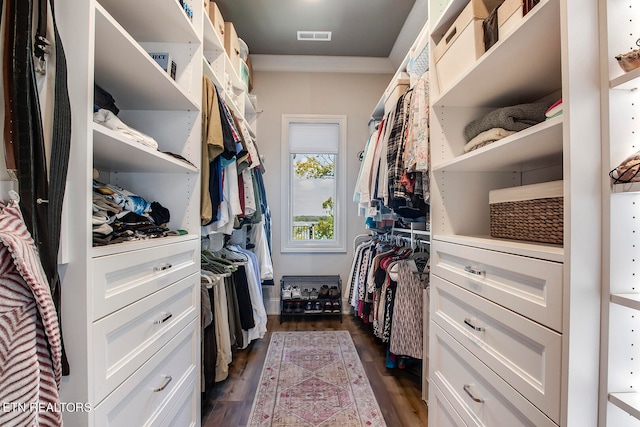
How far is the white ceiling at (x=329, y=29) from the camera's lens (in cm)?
242

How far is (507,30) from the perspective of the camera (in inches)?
36.0

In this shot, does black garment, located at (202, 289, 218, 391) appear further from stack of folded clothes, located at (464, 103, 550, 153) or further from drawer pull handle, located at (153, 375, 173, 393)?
stack of folded clothes, located at (464, 103, 550, 153)

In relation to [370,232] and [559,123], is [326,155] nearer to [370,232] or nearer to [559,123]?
[370,232]

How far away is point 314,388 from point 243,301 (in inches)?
29.1

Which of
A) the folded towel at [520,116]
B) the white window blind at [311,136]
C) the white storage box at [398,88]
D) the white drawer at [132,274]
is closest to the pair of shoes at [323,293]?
the white window blind at [311,136]

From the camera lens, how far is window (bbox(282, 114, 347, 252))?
3.32 m

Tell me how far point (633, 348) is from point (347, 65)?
3.27 meters

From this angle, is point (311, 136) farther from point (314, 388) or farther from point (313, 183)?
point (314, 388)

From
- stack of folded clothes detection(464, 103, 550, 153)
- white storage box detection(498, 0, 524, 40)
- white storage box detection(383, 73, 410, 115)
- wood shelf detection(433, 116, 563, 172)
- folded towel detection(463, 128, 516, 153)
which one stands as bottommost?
wood shelf detection(433, 116, 563, 172)

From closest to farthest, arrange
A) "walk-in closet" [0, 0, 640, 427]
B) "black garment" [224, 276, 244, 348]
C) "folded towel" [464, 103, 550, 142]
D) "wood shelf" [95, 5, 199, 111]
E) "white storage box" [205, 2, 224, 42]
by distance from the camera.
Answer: "walk-in closet" [0, 0, 640, 427], "wood shelf" [95, 5, 199, 111], "folded towel" [464, 103, 550, 142], "white storage box" [205, 2, 224, 42], "black garment" [224, 276, 244, 348]

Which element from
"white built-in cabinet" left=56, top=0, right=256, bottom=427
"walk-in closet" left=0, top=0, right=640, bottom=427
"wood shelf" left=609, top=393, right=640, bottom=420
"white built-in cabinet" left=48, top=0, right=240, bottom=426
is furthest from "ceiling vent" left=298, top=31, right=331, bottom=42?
"wood shelf" left=609, top=393, right=640, bottom=420

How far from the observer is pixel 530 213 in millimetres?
938

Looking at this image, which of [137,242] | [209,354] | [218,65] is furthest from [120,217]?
[218,65]

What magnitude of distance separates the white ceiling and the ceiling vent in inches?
1.7
